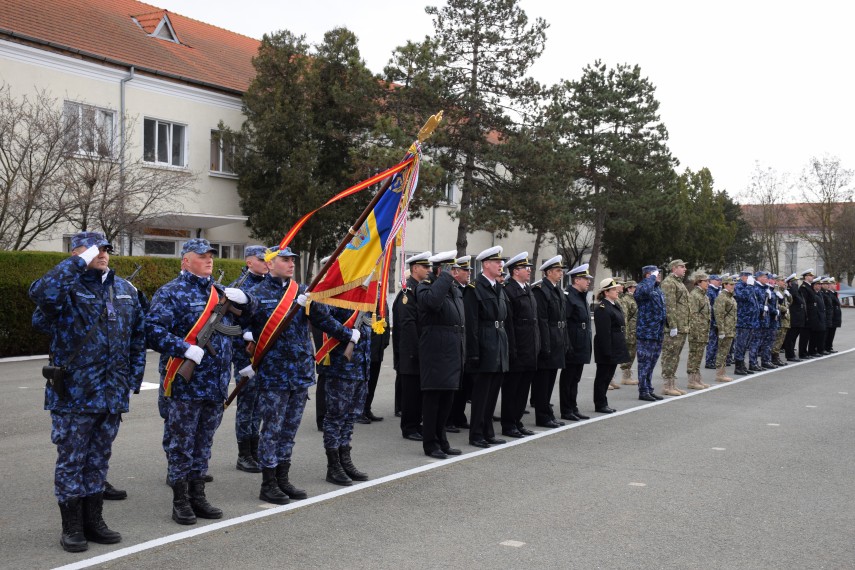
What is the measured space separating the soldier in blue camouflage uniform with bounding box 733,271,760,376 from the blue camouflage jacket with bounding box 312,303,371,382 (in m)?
11.7

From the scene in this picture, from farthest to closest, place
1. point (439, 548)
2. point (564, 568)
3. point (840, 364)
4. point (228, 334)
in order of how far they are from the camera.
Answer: point (840, 364) → point (228, 334) → point (439, 548) → point (564, 568)

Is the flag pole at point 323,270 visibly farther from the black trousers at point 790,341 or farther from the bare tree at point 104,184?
the black trousers at point 790,341

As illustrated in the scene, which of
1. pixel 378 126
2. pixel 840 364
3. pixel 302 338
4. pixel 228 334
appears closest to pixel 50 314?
pixel 228 334

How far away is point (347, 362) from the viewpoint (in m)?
7.17

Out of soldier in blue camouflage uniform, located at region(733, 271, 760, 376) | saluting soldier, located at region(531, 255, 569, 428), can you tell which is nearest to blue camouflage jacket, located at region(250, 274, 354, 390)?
saluting soldier, located at region(531, 255, 569, 428)

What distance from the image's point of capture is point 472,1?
1219 inches

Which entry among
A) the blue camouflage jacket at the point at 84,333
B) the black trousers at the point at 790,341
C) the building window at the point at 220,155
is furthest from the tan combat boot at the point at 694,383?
the building window at the point at 220,155

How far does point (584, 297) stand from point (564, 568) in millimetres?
6655

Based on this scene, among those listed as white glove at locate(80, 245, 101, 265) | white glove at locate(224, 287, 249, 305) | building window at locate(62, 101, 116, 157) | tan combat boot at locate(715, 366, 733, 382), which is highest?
building window at locate(62, 101, 116, 157)

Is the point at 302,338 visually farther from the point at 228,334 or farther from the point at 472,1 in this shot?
the point at 472,1

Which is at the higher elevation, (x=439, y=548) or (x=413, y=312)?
(x=413, y=312)

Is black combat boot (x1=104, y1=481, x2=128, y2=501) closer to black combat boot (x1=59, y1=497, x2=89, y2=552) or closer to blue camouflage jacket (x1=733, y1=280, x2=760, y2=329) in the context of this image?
black combat boot (x1=59, y1=497, x2=89, y2=552)

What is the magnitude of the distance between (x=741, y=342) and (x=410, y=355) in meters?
9.79

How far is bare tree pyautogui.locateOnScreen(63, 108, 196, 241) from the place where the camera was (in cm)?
2009
